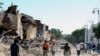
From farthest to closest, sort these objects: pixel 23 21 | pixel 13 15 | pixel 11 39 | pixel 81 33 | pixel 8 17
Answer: pixel 81 33 → pixel 23 21 → pixel 13 15 → pixel 8 17 → pixel 11 39

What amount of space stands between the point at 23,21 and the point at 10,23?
495 inches

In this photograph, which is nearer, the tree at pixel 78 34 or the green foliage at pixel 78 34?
the tree at pixel 78 34

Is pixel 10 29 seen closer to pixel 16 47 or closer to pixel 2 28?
pixel 2 28

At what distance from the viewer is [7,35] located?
38094 millimetres

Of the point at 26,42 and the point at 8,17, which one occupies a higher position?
the point at 8,17

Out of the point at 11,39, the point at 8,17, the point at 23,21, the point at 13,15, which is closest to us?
the point at 11,39

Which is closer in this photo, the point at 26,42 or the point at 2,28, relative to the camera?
the point at 2,28

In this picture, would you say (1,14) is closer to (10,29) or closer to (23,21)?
(10,29)

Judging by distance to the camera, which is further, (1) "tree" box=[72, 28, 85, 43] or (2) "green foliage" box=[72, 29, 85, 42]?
(2) "green foliage" box=[72, 29, 85, 42]

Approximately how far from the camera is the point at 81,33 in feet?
602

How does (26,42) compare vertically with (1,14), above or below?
below

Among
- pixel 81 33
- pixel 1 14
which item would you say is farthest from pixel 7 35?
pixel 81 33

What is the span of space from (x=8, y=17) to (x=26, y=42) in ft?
15.3

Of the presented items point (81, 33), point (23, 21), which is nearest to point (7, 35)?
point (23, 21)
